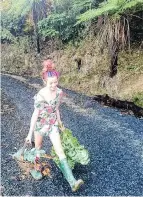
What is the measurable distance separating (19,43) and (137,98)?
10.9 m

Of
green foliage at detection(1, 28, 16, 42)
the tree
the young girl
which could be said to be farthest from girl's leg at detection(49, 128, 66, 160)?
green foliage at detection(1, 28, 16, 42)

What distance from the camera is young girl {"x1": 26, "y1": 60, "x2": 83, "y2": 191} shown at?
516 cm

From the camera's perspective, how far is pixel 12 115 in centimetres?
1016

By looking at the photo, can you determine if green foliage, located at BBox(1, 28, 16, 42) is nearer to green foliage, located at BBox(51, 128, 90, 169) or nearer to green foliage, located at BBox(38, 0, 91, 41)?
green foliage, located at BBox(38, 0, 91, 41)

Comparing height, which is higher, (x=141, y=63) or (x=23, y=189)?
(x=141, y=63)

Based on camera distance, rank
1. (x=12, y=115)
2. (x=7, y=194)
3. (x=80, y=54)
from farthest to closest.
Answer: (x=80, y=54)
(x=12, y=115)
(x=7, y=194)

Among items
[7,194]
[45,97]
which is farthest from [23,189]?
[45,97]

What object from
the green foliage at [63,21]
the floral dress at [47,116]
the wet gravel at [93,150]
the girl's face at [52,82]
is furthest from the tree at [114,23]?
the girl's face at [52,82]

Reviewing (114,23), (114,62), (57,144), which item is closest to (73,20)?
(114,62)

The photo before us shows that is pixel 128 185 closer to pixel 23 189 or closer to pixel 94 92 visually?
pixel 23 189

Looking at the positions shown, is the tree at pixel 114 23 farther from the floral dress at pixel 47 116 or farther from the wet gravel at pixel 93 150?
the floral dress at pixel 47 116

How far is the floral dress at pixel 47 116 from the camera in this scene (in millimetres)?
5406

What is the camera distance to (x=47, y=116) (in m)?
5.52

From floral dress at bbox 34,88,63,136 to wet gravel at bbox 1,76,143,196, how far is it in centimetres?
86
